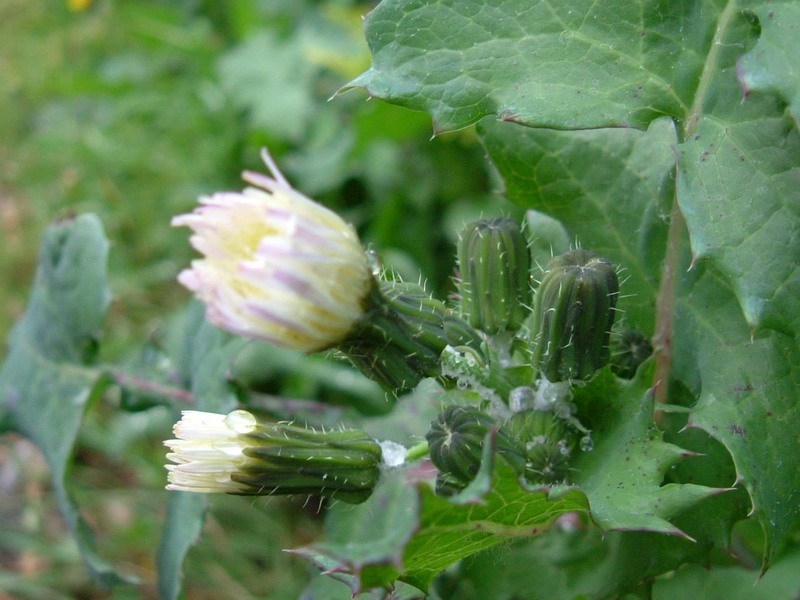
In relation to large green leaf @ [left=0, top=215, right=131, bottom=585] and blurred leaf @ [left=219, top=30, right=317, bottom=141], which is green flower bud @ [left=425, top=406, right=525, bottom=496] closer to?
large green leaf @ [left=0, top=215, right=131, bottom=585]

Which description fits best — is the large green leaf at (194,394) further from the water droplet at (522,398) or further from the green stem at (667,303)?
the green stem at (667,303)

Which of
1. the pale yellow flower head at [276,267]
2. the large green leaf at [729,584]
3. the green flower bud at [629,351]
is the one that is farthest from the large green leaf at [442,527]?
the large green leaf at [729,584]

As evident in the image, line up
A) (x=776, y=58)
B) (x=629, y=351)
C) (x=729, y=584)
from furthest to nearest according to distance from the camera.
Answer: (x=729, y=584) < (x=629, y=351) < (x=776, y=58)

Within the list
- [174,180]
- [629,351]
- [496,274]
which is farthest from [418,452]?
[174,180]

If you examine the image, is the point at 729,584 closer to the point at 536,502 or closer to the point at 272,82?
the point at 536,502

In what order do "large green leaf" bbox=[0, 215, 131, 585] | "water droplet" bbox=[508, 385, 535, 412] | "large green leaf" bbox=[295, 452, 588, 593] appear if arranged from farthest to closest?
1. "large green leaf" bbox=[0, 215, 131, 585]
2. "water droplet" bbox=[508, 385, 535, 412]
3. "large green leaf" bbox=[295, 452, 588, 593]

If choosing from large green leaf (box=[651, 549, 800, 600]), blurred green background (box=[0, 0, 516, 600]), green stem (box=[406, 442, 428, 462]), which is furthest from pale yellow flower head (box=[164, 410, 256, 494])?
blurred green background (box=[0, 0, 516, 600])

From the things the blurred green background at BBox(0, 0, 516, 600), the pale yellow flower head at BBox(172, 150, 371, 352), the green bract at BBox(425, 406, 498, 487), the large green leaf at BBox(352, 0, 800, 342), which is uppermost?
the large green leaf at BBox(352, 0, 800, 342)
